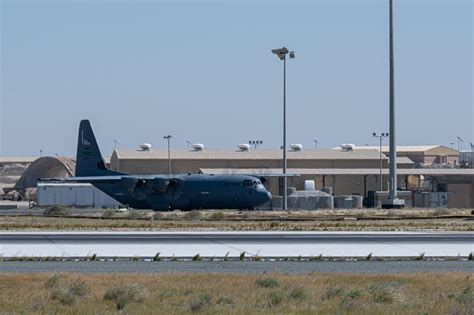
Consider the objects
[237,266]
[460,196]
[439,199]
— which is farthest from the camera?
[460,196]

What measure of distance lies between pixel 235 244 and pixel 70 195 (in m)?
60.8

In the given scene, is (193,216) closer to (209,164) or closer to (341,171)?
A: (341,171)

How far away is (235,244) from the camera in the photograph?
37.3 metres

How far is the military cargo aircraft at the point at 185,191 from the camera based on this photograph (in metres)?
71.2

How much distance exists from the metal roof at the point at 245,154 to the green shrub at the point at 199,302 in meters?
92.8

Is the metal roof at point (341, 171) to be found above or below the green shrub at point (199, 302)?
above

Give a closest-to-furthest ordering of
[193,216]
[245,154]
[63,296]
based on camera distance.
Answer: [63,296]
[193,216]
[245,154]

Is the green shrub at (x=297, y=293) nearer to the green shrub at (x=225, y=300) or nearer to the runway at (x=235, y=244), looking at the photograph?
the green shrub at (x=225, y=300)

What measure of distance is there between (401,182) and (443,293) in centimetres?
8512

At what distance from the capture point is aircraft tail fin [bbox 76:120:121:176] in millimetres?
76938

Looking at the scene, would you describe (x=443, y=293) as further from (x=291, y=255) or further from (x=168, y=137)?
(x=168, y=137)

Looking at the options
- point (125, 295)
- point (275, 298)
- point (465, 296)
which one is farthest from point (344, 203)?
point (125, 295)

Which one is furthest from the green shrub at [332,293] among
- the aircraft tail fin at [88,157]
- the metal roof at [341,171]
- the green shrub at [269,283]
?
the metal roof at [341,171]

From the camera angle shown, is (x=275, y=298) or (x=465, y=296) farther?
(x=465, y=296)
